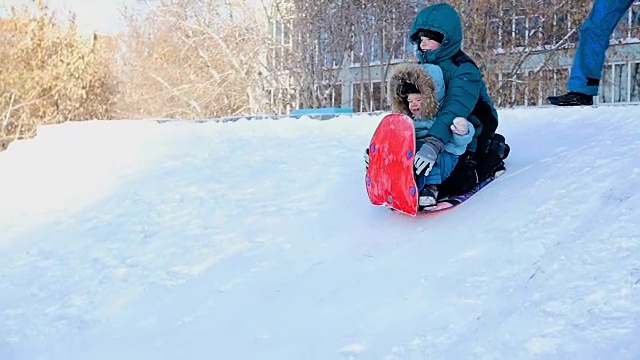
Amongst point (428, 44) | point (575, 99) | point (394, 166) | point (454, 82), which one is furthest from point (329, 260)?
point (575, 99)

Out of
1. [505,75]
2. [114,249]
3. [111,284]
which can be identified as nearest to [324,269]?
[111,284]

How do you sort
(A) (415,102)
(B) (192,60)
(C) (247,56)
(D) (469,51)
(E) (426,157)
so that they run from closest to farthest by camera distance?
(E) (426,157) → (A) (415,102) → (D) (469,51) → (C) (247,56) → (B) (192,60)

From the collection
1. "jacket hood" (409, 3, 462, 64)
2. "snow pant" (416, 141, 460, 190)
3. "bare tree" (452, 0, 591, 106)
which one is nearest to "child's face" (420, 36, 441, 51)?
"jacket hood" (409, 3, 462, 64)

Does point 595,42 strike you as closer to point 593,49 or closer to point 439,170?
point 593,49

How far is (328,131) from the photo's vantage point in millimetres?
6301

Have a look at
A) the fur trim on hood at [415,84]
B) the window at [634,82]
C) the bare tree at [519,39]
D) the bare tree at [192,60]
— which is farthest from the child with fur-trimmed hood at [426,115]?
the bare tree at [192,60]

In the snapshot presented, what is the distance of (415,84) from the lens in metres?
4.19

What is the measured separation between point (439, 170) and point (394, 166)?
0.79 feet

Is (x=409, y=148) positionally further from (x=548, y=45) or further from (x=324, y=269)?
(x=548, y=45)

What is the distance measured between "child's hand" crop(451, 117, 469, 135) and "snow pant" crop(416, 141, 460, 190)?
0.14 metres

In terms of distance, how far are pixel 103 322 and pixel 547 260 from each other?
186 centimetres

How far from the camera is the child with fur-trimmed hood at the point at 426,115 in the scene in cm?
394

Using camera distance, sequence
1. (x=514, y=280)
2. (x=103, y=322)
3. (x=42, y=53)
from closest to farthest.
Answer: (x=514, y=280)
(x=103, y=322)
(x=42, y=53)

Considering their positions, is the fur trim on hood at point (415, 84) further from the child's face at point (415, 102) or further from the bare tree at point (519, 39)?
the bare tree at point (519, 39)
